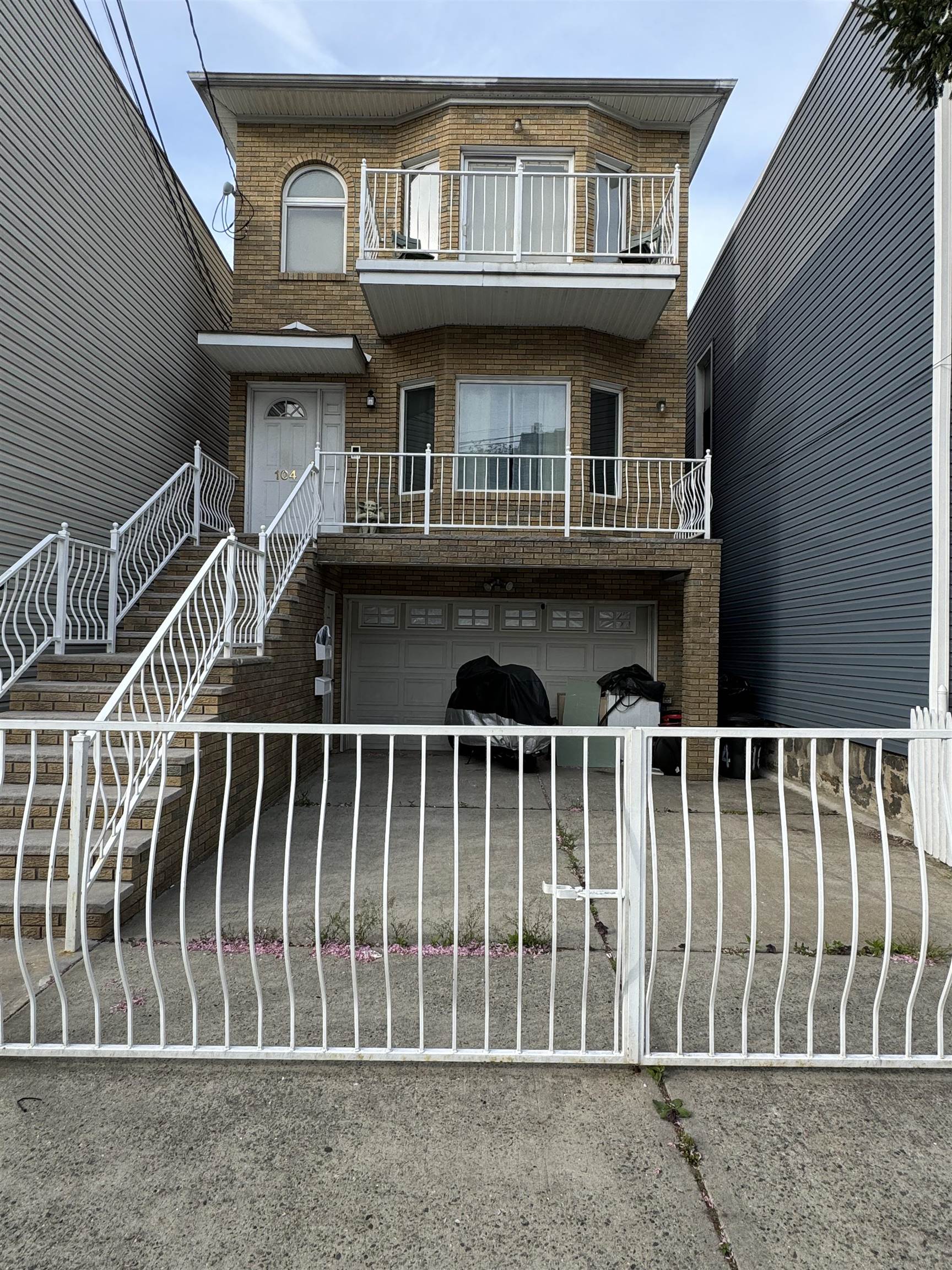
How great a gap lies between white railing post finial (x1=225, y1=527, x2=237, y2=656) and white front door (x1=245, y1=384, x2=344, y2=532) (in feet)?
14.4

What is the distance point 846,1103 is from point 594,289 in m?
8.39

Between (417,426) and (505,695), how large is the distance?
4078 millimetres

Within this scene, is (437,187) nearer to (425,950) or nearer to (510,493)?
(510,493)

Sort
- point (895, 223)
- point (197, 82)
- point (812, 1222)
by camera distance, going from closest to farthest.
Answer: point (812, 1222) → point (895, 223) → point (197, 82)

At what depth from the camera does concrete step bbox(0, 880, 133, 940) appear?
379 centimetres

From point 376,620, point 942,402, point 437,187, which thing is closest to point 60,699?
point 376,620

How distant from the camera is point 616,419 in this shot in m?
10.2

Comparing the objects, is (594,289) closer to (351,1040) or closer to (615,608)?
(615,608)

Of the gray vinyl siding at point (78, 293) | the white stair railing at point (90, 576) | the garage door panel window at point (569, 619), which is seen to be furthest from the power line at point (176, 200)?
the garage door panel window at point (569, 619)

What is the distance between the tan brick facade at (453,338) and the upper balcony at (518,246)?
253 millimetres

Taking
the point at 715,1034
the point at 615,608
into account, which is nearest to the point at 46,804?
the point at 715,1034

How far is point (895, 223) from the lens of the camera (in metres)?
6.65

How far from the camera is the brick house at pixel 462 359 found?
9453mm

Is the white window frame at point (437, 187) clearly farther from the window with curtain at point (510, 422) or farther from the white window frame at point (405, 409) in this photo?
the window with curtain at point (510, 422)
